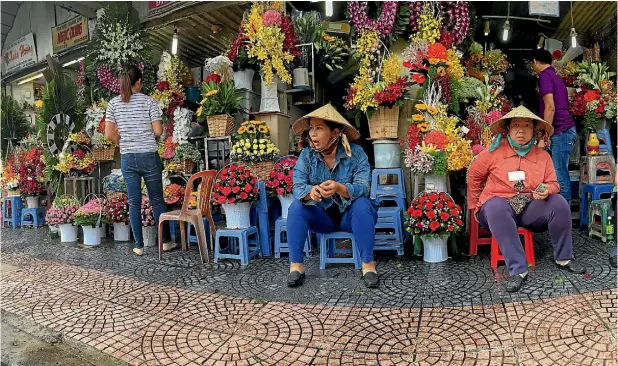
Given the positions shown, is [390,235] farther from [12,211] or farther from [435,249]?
[12,211]

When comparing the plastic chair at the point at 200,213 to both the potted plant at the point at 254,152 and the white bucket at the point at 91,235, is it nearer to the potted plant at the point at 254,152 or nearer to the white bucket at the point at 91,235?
the potted plant at the point at 254,152

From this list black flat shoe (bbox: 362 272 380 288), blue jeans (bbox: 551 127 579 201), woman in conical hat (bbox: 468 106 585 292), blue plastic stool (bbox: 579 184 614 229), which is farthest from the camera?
blue jeans (bbox: 551 127 579 201)

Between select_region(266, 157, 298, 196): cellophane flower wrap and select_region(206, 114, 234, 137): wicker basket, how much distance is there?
1220 millimetres

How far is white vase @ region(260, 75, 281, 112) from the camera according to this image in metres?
5.46

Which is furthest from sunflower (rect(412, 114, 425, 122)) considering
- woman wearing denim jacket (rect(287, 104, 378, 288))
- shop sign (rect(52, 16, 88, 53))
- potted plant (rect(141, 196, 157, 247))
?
shop sign (rect(52, 16, 88, 53))

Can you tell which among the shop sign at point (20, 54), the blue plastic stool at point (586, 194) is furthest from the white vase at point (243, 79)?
the shop sign at point (20, 54)

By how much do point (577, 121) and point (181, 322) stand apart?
5.50 metres

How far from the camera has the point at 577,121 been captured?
5504 millimetres

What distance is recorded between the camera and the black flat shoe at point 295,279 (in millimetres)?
3363

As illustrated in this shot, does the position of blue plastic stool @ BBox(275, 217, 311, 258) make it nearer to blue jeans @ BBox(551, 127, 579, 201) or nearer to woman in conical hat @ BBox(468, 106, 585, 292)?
woman in conical hat @ BBox(468, 106, 585, 292)

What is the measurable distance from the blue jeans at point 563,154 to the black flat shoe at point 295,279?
3.40 meters

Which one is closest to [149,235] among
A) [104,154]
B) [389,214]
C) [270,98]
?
A: [104,154]

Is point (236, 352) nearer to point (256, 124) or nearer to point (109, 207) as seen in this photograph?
point (256, 124)

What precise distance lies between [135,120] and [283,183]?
180 centimetres
